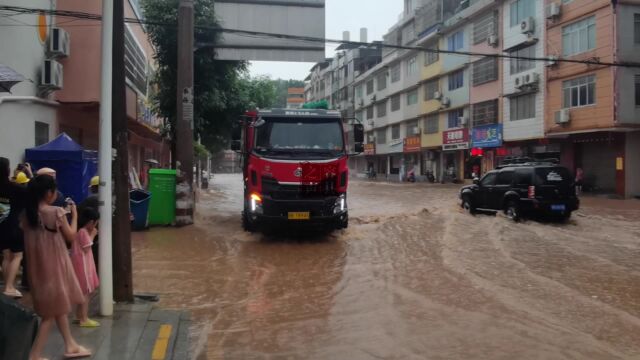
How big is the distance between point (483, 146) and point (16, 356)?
37518 millimetres

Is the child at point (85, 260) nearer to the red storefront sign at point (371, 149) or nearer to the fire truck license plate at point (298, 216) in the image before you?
the fire truck license plate at point (298, 216)

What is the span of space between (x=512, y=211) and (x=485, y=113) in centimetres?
2338

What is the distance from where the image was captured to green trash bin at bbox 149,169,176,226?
14016 mm

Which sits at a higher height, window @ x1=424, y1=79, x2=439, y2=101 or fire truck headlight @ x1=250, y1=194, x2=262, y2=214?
window @ x1=424, y1=79, x2=439, y2=101

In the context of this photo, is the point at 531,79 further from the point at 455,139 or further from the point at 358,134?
the point at 358,134

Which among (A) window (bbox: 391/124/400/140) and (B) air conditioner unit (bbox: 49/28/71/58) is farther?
(A) window (bbox: 391/124/400/140)

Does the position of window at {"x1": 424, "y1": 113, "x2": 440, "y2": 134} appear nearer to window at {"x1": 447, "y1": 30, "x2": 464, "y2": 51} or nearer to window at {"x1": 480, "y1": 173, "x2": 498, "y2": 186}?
window at {"x1": 447, "y1": 30, "x2": 464, "y2": 51}

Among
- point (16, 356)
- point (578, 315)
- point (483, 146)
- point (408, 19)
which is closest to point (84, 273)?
point (16, 356)

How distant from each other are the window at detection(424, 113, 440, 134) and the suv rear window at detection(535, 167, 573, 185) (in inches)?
1218

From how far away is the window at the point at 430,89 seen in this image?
47.1 meters

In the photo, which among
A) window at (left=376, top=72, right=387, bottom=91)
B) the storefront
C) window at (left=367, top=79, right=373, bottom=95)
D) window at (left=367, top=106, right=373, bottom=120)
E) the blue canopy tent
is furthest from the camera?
window at (left=367, top=106, right=373, bottom=120)

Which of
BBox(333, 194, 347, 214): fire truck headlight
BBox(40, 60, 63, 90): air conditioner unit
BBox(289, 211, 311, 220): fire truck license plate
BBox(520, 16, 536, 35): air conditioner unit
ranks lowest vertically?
BBox(289, 211, 311, 220): fire truck license plate

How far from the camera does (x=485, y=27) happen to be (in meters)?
38.3

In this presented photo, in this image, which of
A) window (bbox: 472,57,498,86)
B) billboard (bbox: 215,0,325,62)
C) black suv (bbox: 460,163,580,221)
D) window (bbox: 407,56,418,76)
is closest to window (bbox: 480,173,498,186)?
black suv (bbox: 460,163,580,221)
